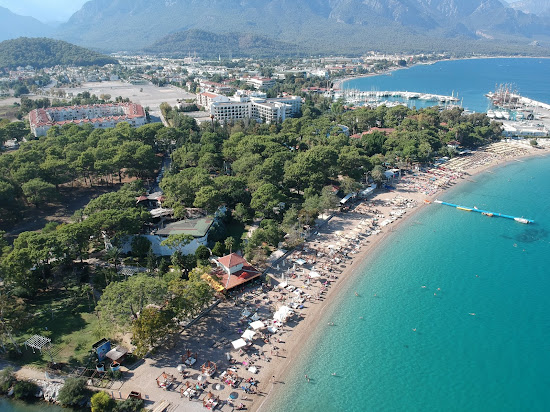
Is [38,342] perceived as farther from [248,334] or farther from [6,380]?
[248,334]

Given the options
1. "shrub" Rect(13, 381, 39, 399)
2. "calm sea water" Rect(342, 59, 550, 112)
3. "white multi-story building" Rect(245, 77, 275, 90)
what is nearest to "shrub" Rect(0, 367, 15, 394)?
"shrub" Rect(13, 381, 39, 399)

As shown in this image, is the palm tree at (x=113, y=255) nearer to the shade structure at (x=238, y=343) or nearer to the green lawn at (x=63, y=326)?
the green lawn at (x=63, y=326)

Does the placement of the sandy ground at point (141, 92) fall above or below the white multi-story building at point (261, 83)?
below

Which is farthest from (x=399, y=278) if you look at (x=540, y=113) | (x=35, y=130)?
(x=540, y=113)

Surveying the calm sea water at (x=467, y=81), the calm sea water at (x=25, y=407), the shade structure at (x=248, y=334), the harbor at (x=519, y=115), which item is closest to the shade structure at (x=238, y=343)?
the shade structure at (x=248, y=334)

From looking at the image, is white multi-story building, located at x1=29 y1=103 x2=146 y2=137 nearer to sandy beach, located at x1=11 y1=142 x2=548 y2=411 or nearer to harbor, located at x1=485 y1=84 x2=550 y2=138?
sandy beach, located at x1=11 y1=142 x2=548 y2=411

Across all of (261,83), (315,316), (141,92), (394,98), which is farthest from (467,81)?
(315,316)
